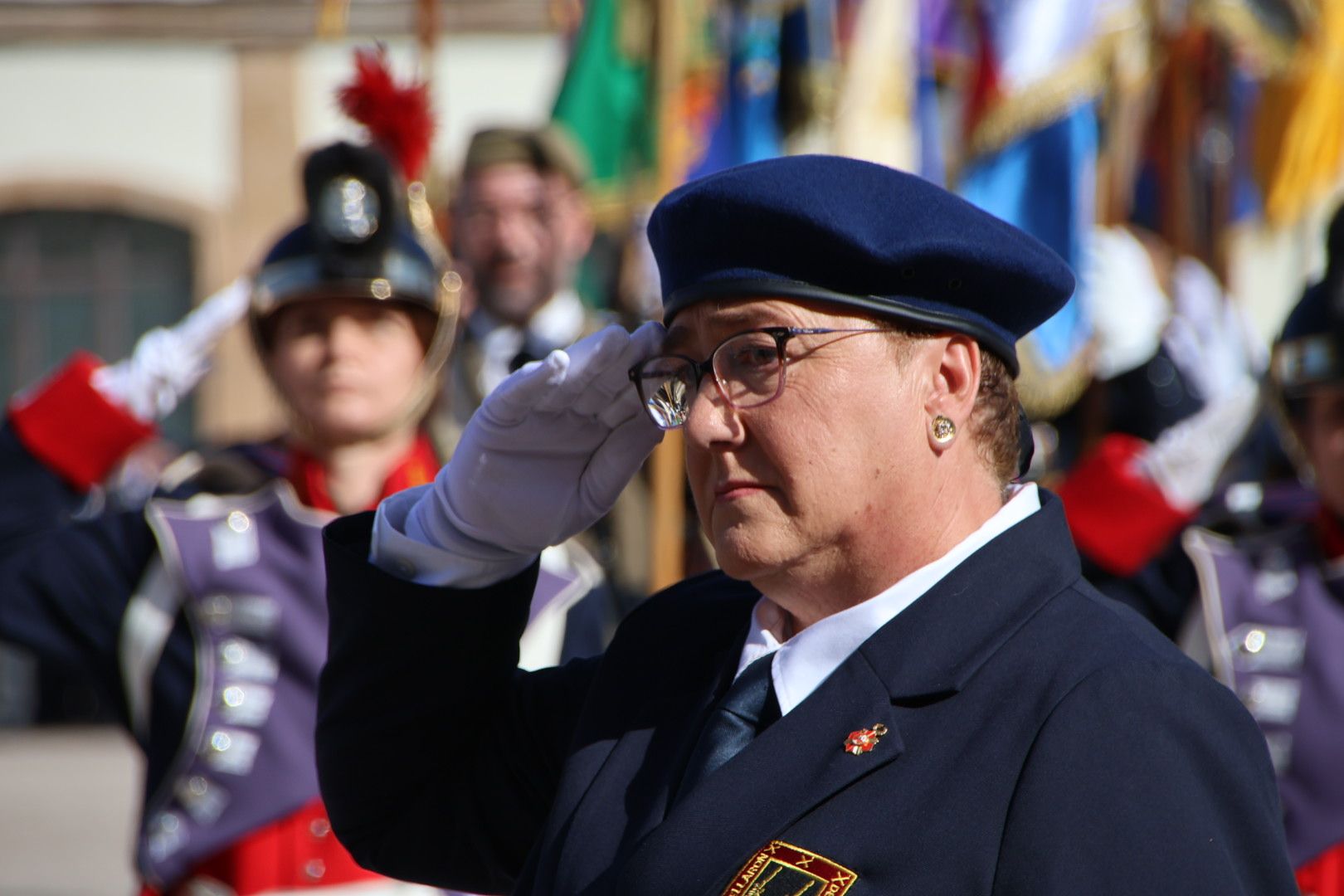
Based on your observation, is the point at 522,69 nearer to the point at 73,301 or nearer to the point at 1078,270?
the point at 73,301

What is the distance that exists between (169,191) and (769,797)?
10.3 meters

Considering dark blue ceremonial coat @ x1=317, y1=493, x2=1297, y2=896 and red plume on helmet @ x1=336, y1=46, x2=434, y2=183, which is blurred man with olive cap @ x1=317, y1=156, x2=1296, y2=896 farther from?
red plume on helmet @ x1=336, y1=46, x2=434, y2=183

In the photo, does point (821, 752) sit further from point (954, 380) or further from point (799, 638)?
point (954, 380)

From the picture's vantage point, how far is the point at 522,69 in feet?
37.8

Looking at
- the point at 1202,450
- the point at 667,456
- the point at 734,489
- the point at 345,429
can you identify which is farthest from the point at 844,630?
the point at 667,456

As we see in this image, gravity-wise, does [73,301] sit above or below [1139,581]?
below

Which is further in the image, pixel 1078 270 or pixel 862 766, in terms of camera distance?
pixel 1078 270

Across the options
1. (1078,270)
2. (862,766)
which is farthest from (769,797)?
(1078,270)

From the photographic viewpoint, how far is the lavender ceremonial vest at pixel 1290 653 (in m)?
2.96

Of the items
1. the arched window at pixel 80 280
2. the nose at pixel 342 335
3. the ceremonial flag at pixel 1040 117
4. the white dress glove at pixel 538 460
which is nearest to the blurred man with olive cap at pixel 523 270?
the nose at pixel 342 335

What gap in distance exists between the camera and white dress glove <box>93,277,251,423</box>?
12.9 feet

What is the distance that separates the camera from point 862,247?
5.83 feet

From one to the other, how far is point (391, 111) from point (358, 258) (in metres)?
0.68

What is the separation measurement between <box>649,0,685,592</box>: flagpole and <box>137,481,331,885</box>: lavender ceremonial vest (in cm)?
78
